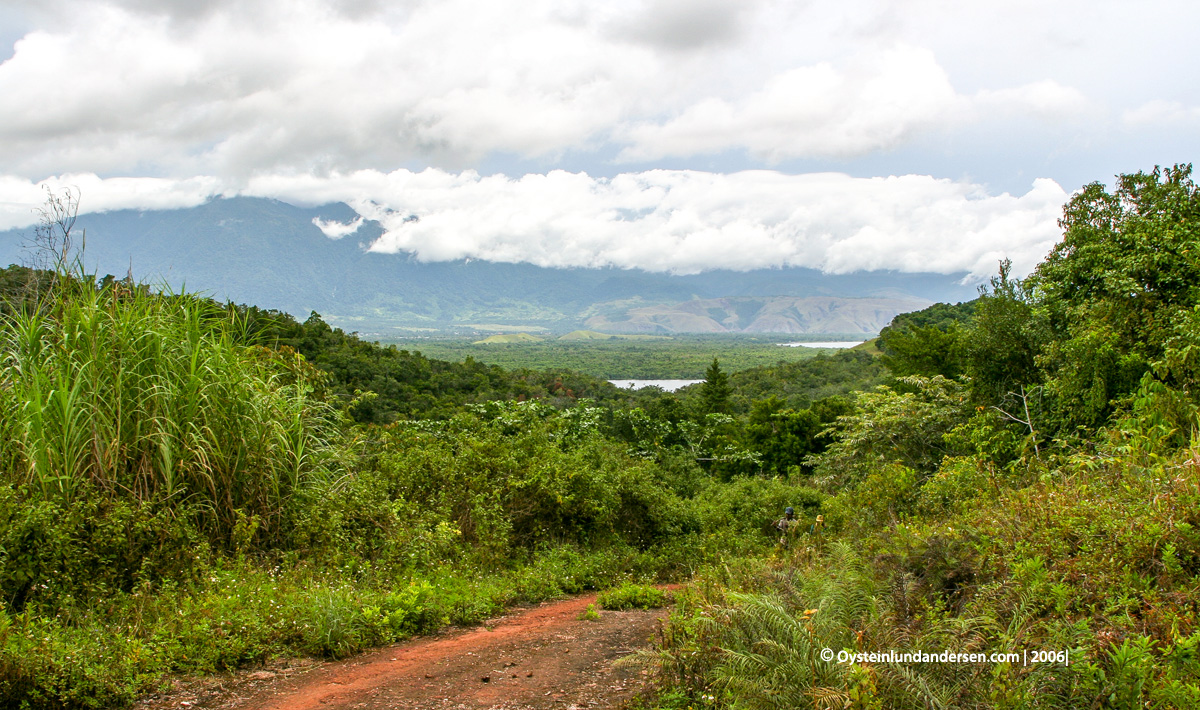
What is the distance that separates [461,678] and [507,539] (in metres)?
3.99

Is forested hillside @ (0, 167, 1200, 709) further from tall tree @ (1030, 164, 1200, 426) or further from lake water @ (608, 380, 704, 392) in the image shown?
lake water @ (608, 380, 704, 392)

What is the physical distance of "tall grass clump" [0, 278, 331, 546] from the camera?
4820 millimetres

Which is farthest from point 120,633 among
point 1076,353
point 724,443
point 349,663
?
point 724,443

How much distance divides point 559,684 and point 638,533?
666cm

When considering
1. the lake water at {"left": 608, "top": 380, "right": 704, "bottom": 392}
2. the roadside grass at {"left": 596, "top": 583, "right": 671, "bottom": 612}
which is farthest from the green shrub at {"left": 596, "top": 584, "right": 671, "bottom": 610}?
the lake water at {"left": 608, "top": 380, "right": 704, "bottom": 392}

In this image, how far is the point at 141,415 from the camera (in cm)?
516

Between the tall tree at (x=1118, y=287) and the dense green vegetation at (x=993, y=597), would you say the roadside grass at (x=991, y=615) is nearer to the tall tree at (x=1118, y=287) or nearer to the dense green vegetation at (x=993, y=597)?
the dense green vegetation at (x=993, y=597)

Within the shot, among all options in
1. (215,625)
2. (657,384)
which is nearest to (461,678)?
(215,625)

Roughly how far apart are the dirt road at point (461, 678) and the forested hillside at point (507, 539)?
23 cm

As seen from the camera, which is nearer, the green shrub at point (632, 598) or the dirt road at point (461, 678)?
the dirt road at point (461, 678)

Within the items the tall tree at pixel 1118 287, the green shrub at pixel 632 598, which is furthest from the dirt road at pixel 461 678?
the tall tree at pixel 1118 287

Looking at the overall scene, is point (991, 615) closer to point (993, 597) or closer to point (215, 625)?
point (993, 597)

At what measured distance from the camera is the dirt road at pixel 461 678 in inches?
148

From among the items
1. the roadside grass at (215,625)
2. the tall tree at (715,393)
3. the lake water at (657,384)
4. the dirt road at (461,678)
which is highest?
the roadside grass at (215,625)
